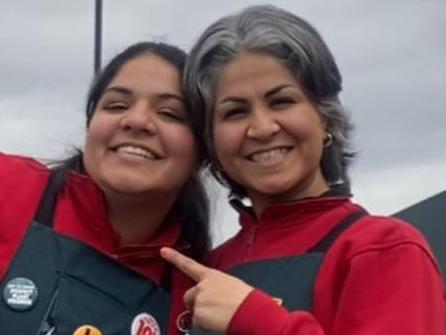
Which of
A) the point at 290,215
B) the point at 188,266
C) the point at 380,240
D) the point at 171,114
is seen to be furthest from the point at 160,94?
the point at 380,240

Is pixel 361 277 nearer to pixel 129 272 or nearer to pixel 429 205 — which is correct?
pixel 129 272

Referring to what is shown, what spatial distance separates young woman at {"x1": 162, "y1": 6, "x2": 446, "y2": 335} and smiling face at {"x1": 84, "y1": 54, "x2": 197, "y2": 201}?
0.08m

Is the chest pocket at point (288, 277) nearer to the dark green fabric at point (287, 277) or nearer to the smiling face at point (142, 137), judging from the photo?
the dark green fabric at point (287, 277)

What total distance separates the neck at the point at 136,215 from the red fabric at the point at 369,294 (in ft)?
2.34

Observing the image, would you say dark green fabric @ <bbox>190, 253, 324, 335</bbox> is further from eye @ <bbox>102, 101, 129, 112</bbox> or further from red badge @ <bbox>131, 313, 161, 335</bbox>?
eye @ <bbox>102, 101, 129, 112</bbox>

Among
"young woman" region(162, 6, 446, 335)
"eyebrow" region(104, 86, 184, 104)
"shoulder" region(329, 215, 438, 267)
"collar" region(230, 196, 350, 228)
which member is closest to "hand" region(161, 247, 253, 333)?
"young woman" region(162, 6, 446, 335)

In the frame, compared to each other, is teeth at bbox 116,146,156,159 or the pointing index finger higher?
teeth at bbox 116,146,156,159

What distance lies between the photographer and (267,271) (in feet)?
9.96

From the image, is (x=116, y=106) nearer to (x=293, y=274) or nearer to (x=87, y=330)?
(x=87, y=330)

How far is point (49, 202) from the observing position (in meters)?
3.38

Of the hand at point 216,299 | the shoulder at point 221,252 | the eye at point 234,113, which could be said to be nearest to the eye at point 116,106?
the eye at point 234,113

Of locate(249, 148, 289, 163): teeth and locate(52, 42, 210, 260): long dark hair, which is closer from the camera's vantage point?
locate(249, 148, 289, 163): teeth

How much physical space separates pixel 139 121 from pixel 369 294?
2.84 feet

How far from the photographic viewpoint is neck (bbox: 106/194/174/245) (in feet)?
11.2
